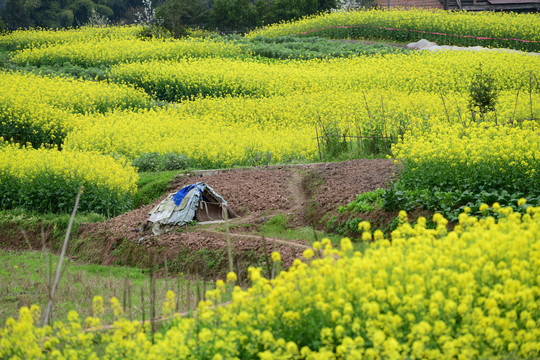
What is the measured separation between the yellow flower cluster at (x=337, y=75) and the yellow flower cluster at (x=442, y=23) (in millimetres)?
5884

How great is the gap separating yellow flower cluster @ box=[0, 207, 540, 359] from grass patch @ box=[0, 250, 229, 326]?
2.02m

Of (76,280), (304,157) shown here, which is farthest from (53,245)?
(304,157)

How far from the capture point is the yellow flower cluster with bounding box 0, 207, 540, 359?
4.30 metres

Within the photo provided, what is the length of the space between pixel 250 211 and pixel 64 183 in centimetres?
413

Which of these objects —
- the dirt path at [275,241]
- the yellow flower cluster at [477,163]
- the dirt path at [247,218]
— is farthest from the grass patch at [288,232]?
the yellow flower cluster at [477,163]

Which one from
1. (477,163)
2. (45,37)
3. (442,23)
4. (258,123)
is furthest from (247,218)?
(45,37)

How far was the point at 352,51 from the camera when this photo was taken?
30.1m

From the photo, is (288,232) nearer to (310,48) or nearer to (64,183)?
(64,183)

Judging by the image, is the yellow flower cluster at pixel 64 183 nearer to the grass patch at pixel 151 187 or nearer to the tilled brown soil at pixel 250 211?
the grass patch at pixel 151 187

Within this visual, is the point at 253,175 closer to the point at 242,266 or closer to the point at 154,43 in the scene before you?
the point at 242,266

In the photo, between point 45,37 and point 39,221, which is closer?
point 39,221

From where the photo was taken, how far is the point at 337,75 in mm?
24812

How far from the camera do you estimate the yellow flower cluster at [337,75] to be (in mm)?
22969

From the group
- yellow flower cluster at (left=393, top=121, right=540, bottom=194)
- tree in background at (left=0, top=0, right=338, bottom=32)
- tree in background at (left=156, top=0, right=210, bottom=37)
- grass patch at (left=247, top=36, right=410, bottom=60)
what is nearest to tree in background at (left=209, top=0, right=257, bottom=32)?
tree in background at (left=0, top=0, right=338, bottom=32)
